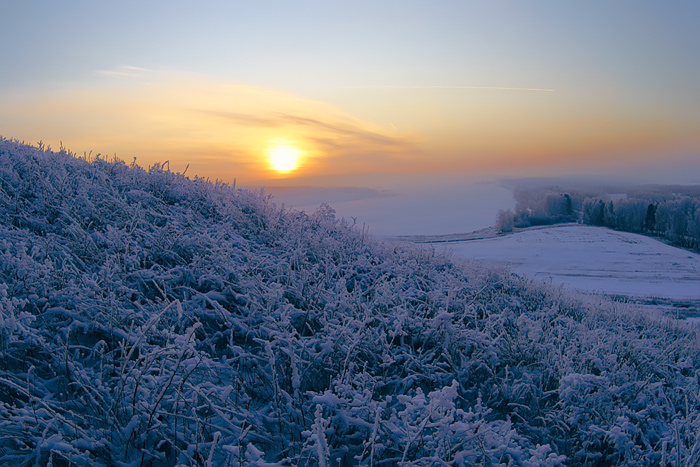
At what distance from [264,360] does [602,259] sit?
98.4ft

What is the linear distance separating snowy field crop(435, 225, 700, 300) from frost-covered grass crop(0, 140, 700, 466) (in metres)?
14.5

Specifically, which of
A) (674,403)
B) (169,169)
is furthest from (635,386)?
(169,169)

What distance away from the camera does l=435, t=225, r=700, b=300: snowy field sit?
68.6ft

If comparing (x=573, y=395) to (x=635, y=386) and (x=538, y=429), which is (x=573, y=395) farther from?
(x=635, y=386)

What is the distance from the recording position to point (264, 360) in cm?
342

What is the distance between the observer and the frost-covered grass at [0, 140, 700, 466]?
2430 mm

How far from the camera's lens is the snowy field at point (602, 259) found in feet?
68.6

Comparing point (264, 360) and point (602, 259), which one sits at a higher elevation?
point (264, 360)

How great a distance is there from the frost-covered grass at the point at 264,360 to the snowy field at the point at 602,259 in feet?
47.5

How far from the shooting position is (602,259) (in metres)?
27.2

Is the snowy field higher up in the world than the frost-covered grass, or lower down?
lower down

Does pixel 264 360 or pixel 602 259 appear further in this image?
pixel 602 259

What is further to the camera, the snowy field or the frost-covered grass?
the snowy field

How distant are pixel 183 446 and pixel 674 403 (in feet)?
17.6
